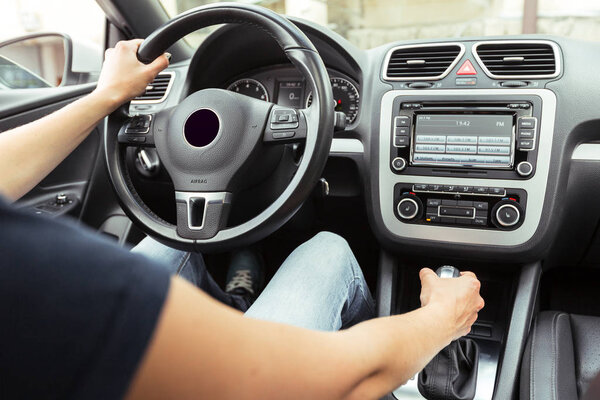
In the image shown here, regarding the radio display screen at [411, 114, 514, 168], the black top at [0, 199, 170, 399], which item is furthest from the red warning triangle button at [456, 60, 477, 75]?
the black top at [0, 199, 170, 399]

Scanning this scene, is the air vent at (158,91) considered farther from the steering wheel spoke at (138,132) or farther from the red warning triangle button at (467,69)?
the red warning triangle button at (467,69)

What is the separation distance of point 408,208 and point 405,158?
0.13 meters

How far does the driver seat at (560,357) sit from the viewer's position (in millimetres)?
1017

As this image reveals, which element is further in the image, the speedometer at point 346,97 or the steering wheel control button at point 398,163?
the speedometer at point 346,97

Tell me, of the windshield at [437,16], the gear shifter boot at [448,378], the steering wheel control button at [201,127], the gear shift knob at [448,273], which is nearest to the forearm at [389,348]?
the gear shift knob at [448,273]

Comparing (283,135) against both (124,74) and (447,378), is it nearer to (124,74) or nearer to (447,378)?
(124,74)

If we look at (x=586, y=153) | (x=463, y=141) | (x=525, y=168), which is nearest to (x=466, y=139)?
(x=463, y=141)

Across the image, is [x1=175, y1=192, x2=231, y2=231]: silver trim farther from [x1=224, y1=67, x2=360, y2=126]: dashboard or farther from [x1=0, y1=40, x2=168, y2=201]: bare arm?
[x1=224, y1=67, x2=360, y2=126]: dashboard

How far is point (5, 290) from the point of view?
13.3 inches

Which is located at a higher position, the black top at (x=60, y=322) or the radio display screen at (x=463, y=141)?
the black top at (x=60, y=322)

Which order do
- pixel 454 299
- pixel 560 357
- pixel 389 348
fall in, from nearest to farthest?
pixel 389 348
pixel 454 299
pixel 560 357

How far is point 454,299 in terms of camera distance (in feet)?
2.87

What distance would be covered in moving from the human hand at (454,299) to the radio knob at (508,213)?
11.1 inches

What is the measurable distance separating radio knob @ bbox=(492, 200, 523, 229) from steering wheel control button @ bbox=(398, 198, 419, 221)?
0.62 feet
